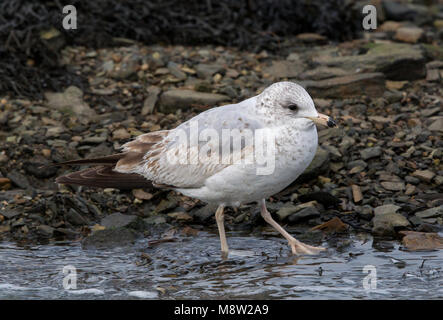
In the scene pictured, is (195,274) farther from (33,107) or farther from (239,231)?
(33,107)

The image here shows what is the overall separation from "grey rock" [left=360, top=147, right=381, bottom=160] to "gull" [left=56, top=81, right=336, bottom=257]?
1.64m

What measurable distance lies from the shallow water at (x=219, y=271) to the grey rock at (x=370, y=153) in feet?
4.72

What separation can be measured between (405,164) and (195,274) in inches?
117

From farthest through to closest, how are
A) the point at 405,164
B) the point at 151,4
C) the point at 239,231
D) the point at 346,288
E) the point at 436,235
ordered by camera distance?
the point at 151,4
the point at 405,164
the point at 239,231
the point at 436,235
the point at 346,288

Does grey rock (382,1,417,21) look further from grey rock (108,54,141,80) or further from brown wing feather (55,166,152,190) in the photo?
brown wing feather (55,166,152,190)

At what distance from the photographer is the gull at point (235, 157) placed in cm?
592

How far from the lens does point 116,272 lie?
20.0ft

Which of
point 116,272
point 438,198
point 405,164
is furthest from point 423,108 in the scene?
point 116,272

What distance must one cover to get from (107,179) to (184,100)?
2615 millimetres

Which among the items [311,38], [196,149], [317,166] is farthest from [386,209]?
[311,38]

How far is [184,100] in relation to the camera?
9133 millimetres
